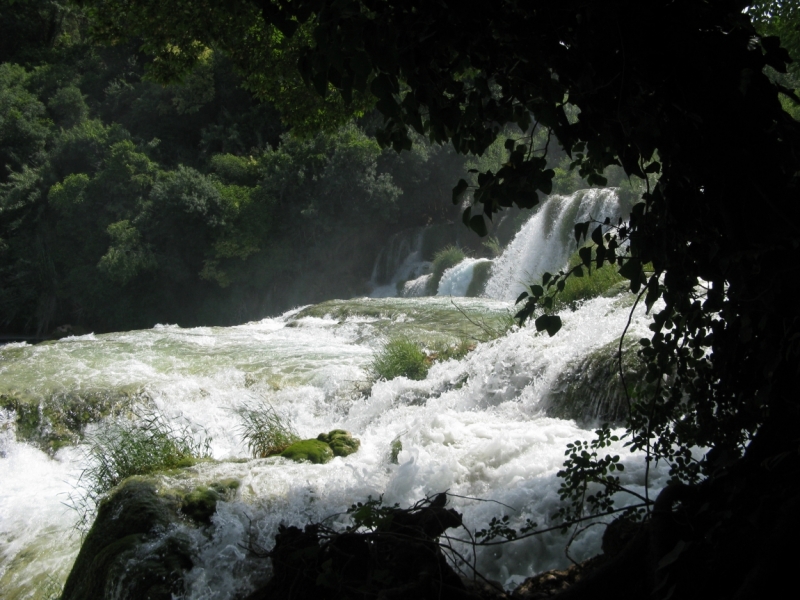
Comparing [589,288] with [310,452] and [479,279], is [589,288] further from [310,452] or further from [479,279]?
[479,279]

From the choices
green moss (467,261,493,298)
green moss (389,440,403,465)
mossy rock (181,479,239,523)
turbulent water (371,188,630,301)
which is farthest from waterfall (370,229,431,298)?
mossy rock (181,479,239,523)

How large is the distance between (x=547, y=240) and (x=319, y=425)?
11.0 meters

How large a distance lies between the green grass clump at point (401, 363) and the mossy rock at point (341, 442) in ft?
8.69

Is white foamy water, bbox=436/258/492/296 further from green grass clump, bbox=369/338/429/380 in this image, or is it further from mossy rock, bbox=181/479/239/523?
mossy rock, bbox=181/479/239/523

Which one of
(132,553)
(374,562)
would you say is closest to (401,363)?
(132,553)

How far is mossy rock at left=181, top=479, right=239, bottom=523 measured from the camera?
3891 mm

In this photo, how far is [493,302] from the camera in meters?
14.6

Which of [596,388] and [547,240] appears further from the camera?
[547,240]

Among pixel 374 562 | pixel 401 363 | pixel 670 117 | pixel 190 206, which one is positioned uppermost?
pixel 190 206

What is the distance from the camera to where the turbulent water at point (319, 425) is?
12.4 feet

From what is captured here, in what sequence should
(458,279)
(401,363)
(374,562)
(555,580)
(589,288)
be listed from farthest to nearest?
(458,279) < (589,288) < (401,363) < (555,580) < (374,562)

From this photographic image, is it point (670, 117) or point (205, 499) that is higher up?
point (670, 117)

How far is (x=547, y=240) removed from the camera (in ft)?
56.1

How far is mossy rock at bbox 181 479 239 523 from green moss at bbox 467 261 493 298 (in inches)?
545
